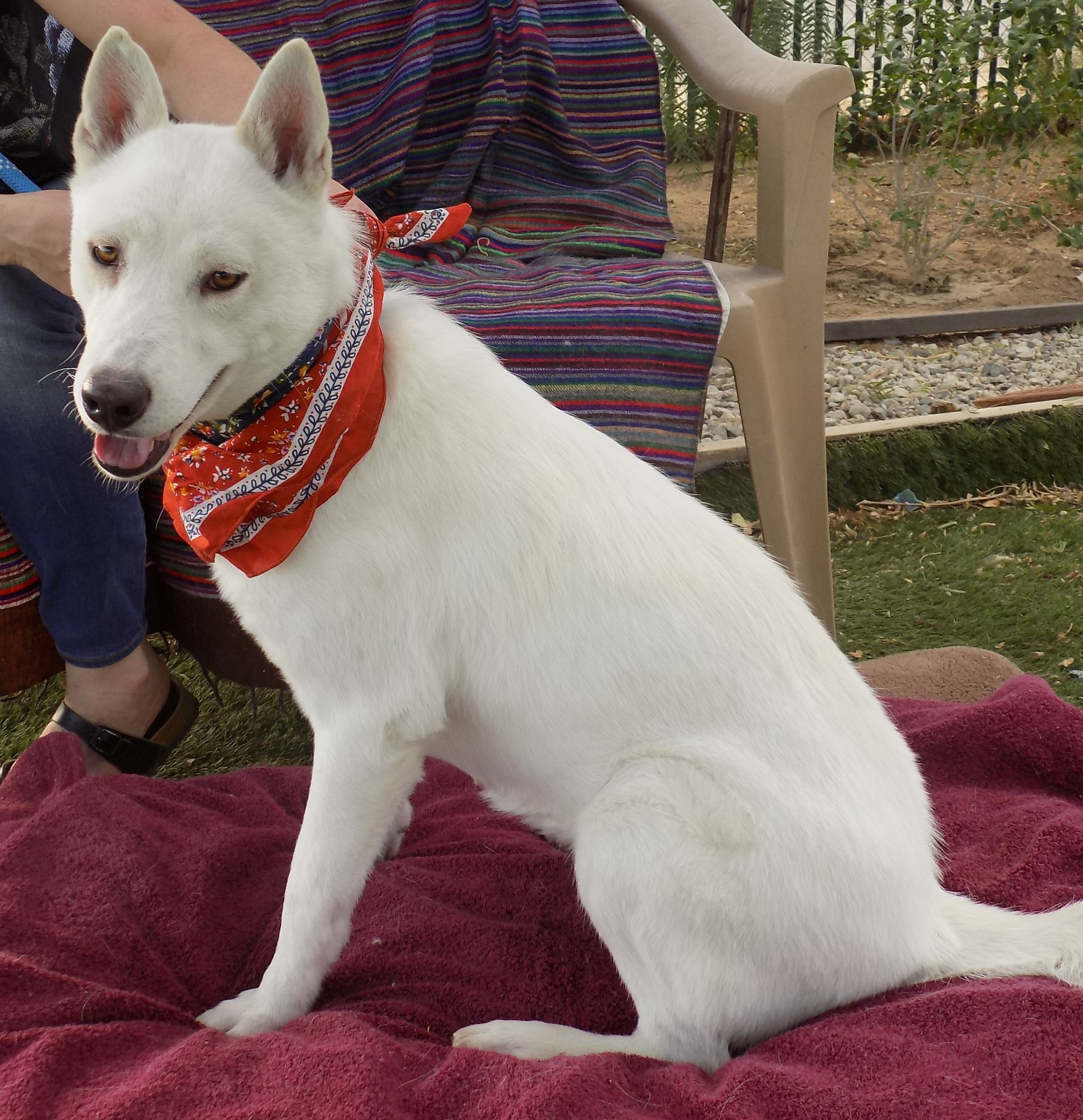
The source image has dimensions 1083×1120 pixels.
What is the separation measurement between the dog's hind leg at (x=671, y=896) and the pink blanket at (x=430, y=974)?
70 millimetres

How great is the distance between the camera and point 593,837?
1.50 meters

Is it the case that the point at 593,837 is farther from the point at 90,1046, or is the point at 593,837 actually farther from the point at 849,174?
the point at 849,174

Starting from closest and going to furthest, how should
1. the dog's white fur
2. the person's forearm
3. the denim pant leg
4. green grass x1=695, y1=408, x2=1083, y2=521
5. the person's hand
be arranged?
the dog's white fur < the person's hand < the denim pant leg < the person's forearm < green grass x1=695, y1=408, x2=1083, y2=521

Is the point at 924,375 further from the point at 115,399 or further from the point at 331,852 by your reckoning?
the point at 115,399

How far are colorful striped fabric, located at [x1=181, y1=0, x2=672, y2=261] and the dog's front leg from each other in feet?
6.01

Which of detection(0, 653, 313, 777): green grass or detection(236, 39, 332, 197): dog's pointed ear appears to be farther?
detection(0, 653, 313, 777): green grass

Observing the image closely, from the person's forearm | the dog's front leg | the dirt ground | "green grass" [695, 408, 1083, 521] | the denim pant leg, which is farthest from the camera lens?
the dirt ground

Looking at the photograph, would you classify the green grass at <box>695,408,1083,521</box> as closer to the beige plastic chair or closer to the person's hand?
the beige plastic chair

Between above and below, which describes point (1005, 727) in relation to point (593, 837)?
below

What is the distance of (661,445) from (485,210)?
106cm

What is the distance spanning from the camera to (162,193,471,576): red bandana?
1539 millimetres

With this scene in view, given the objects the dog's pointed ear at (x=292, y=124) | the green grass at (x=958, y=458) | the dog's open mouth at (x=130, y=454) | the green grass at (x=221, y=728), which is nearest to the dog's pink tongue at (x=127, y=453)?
the dog's open mouth at (x=130, y=454)

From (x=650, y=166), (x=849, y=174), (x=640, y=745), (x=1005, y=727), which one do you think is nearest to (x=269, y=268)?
(x=640, y=745)

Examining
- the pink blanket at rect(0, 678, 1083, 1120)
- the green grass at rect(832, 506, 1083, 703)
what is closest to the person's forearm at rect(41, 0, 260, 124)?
the pink blanket at rect(0, 678, 1083, 1120)
